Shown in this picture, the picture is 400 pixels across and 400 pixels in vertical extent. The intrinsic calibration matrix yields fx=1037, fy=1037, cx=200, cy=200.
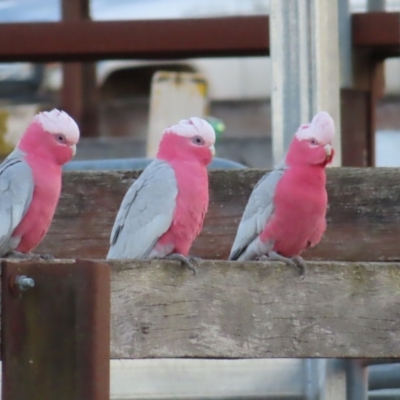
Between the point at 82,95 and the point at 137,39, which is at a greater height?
the point at 82,95

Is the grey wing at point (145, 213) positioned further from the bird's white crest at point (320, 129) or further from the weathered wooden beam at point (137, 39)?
the weathered wooden beam at point (137, 39)

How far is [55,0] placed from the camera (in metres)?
6.04

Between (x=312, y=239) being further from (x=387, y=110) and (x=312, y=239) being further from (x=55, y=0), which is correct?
(x=387, y=110)

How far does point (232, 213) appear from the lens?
2801mm

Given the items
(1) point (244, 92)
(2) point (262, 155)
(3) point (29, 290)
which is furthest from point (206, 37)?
(1) point (244, 92)

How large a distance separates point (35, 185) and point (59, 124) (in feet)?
0.56

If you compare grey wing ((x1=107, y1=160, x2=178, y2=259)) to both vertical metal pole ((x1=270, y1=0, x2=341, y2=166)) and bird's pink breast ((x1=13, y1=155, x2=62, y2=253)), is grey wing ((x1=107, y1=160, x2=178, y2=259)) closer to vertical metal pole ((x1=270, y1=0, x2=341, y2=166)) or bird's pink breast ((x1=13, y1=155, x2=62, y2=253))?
bird's pink breast ((x1=13, y1=155, x2=62, y2=253))

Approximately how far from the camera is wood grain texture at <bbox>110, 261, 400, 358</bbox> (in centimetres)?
169

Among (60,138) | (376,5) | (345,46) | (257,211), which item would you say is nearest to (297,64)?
(345,46)

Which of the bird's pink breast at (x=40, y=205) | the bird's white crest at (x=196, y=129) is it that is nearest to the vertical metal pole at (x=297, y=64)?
the bird's white crest at (x=196, y=129)

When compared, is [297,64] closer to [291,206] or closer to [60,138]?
[291,206]

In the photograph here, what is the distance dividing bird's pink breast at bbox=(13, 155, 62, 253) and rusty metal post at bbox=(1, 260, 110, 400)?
1.08m

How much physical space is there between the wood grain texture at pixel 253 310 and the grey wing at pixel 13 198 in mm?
862

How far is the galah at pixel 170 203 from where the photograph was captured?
104 inches
